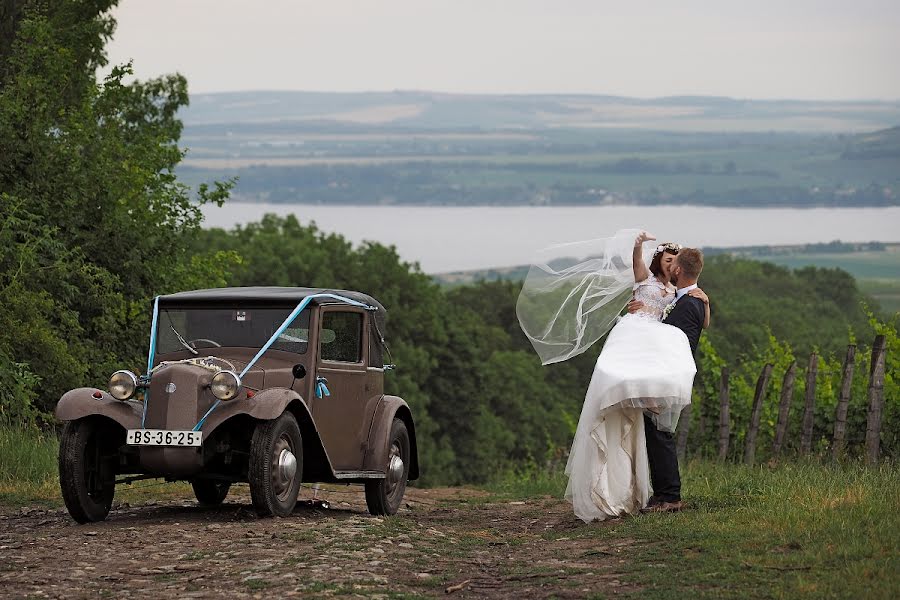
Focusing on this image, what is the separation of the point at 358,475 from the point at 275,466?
1.45 meters

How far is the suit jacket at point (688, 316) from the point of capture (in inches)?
474

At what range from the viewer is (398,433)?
13742 mm

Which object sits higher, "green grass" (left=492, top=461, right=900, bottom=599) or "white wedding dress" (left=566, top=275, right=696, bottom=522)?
"white wedding dress" (left=566, top=275, right=696, bottom=522)

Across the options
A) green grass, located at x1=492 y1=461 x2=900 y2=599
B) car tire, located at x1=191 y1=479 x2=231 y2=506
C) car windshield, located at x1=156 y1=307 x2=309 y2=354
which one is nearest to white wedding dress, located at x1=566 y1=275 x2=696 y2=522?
green grass, located at x1=492 y1=461 x2=900 y2=599

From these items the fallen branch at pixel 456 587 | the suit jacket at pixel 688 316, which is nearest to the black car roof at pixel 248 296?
the suit jacket at pixel 688 316

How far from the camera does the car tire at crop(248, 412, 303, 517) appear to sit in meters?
11.2

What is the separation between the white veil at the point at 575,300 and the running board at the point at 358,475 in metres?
1.91

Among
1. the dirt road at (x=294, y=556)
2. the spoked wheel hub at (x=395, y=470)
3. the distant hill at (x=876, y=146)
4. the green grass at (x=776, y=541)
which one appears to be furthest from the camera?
the distant hill at (x=876, y=146)

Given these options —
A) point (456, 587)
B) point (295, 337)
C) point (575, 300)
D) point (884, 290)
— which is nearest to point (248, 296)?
point (295, 337)

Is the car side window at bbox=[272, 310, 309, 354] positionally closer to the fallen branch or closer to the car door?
the car door

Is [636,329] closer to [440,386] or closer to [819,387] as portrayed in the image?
[819,387]

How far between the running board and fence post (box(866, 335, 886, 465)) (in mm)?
6337

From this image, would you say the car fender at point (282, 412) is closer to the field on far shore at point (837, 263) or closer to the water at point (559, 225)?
the field on far shore at point (837, 263)

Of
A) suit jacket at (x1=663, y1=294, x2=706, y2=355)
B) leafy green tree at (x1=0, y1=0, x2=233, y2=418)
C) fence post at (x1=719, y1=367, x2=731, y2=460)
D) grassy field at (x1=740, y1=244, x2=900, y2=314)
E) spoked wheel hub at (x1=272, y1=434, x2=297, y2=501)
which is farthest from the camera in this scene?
grassy field at (x1=740, y1=244, x2=900, y2=314)
